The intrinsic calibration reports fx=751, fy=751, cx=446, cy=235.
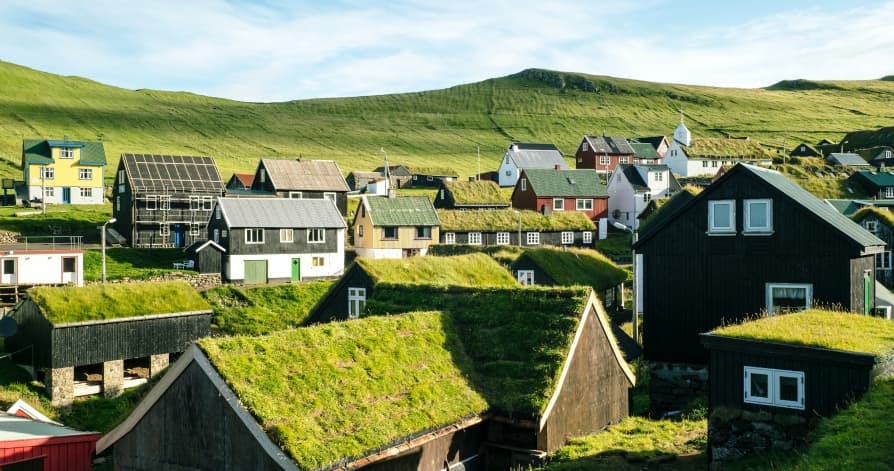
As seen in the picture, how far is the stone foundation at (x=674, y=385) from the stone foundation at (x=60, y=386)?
83.4 feet

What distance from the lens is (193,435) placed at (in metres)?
16.3

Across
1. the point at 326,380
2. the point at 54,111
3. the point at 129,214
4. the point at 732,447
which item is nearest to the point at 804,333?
the point at 732,447

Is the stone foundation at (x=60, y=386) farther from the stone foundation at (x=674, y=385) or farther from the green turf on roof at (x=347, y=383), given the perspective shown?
the stone foundation at (x=674, y=385)

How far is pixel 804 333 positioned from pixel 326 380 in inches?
454

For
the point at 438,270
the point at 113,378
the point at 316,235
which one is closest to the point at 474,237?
the point at 316,235

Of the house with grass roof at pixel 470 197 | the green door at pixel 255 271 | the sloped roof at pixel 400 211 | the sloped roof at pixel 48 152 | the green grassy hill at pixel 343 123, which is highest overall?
the green grassy hill at pixel 343 123

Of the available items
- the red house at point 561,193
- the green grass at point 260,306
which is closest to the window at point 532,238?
the red house at point 561,193

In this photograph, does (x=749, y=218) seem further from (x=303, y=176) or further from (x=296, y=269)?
(x=303, y=176)

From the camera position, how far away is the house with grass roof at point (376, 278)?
29.3 meters

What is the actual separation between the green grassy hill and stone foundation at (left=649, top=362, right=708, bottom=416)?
91.3 m

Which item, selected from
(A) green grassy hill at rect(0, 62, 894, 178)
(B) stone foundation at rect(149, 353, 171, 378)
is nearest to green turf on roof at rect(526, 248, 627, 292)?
(B) stone foundation at rect(149, 353, 171, 378)

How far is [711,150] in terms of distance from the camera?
365ft

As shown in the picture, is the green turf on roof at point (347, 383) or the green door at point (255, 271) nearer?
the green turf on roof at point (347, 383)

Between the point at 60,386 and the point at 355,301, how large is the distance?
586 inches
